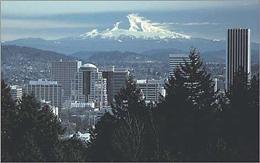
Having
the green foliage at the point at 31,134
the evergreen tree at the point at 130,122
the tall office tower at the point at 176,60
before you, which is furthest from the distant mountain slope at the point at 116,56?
the green foliage at the point at 31,134

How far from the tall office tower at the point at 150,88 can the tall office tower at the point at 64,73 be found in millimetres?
560

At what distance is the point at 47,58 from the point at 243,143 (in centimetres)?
166

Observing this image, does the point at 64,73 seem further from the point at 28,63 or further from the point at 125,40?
the point at 125,40

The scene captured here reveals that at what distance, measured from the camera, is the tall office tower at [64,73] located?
382 centimetres

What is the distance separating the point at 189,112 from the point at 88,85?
90 centimetres

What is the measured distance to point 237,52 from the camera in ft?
12.6

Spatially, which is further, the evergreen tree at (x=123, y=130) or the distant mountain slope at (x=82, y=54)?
the distant mountain slope at (x=82, y=54)

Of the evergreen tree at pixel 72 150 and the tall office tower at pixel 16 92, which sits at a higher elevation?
the tall office tower at pixel 16 92

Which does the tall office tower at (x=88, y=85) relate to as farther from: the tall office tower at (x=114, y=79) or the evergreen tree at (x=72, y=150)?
the evergreen tree at (x=72, y=150)

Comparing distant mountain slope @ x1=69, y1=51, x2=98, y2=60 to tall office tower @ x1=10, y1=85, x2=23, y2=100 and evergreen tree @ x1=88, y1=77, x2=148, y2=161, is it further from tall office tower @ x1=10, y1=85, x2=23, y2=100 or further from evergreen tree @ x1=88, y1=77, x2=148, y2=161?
tall office tower @ x1=10, y1=85, x2=23, y2=100

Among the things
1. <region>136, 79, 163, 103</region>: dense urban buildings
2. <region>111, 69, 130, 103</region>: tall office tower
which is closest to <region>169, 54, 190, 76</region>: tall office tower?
<region>136, 79, 163, 103</region>: dense urban buildings

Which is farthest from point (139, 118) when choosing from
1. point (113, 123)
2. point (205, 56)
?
point (205, 56)

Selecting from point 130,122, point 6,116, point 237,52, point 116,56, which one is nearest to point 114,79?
point 116,56

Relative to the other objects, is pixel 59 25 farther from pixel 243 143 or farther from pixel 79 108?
pixel 243 143
